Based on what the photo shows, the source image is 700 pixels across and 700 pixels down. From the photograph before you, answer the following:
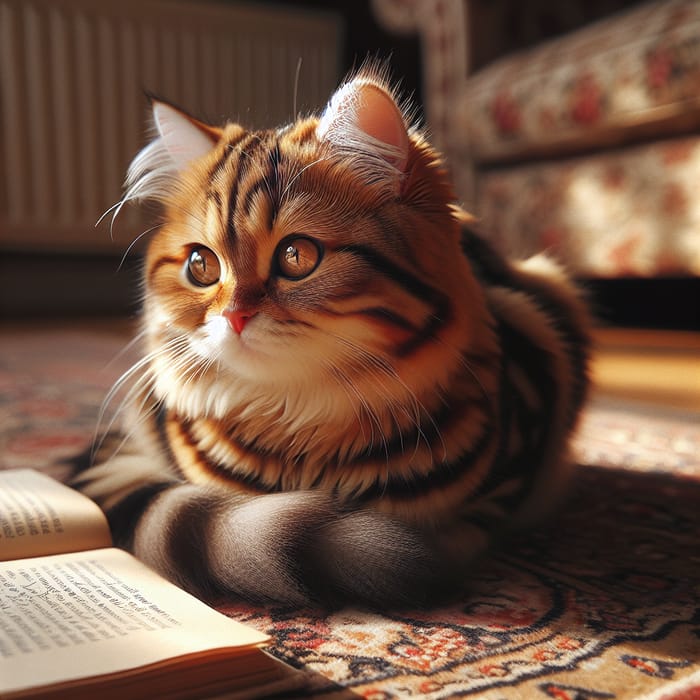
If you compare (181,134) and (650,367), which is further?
(650,367)

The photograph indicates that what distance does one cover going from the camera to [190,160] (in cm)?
91

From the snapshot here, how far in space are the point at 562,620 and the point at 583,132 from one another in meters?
1.89

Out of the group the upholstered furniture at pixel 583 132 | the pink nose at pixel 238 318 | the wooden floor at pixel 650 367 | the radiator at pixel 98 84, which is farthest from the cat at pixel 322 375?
the radiator at pixel 98 84

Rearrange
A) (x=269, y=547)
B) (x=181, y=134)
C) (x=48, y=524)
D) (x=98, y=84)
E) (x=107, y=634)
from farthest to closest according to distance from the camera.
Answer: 1. (x=98, y=84)
2. (x=181, y=134)
3. (x=48, y=524)
4. (x=269, y=547)
5. (x=107, y=634)

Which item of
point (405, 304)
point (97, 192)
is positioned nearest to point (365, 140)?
point (405, 304)

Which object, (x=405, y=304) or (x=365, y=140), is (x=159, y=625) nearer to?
(x=405, y=304)

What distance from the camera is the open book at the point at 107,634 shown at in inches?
20.6

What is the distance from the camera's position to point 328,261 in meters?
0.76

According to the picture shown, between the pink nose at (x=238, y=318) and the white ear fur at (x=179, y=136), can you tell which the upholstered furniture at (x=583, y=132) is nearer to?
the white ear fur at (x=179, y=136)

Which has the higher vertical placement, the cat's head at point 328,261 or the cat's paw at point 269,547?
the cat's head at point 328,261

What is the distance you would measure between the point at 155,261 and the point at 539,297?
515 millimetres

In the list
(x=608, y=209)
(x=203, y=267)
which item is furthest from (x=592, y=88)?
(x=203, y=267)

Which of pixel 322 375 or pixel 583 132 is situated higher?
pixel 583 132

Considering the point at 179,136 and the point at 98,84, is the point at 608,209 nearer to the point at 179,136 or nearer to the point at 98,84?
the point at 179,136
